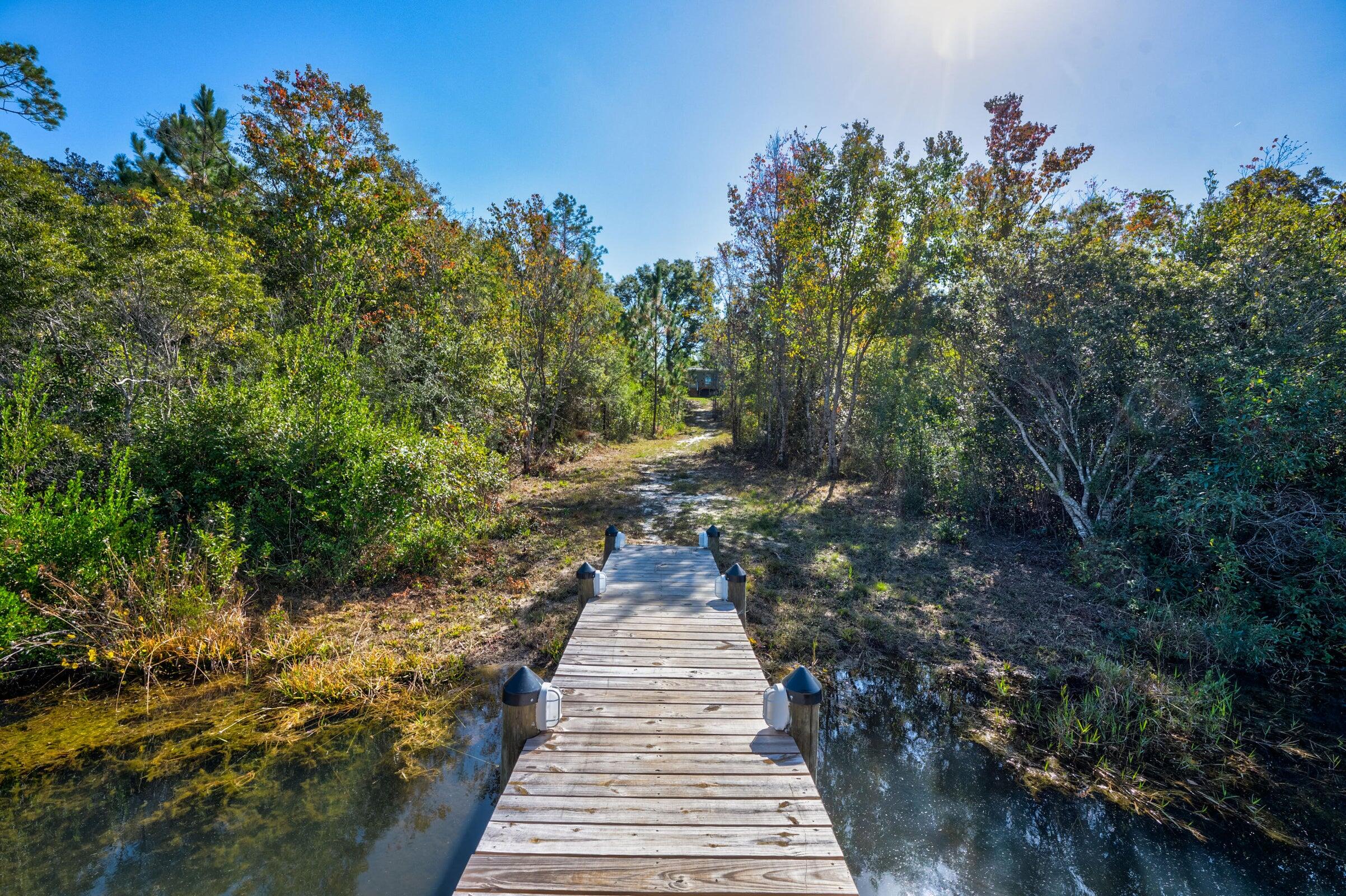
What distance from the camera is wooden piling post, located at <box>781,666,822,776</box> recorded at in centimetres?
282

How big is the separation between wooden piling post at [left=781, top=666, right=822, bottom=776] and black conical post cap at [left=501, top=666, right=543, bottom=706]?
4.81 ft

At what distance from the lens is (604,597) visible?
5102 mm

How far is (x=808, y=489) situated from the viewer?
485 inches

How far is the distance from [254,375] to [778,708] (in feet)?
30.7

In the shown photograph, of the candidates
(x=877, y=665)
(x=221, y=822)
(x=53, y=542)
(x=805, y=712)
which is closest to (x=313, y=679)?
(x=221, y=822)

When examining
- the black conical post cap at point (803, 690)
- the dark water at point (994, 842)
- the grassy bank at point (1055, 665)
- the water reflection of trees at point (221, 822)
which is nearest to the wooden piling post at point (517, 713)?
the water reflection of trees at point (221, 822)

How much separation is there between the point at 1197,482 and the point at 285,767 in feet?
29.6

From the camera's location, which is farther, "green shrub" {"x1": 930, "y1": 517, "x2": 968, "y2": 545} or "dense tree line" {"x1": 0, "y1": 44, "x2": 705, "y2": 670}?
"green shrub" {"x1": 930, "y1": 517, "x2": 968, "y2": 545}

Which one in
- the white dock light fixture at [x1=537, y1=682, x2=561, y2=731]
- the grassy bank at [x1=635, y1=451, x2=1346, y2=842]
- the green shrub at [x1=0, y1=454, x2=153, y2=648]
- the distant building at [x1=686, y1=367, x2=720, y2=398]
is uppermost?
the distant building at [x1=686, y1=367, x2=720, y2=398]

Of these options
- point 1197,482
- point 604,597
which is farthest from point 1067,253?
point 604,597

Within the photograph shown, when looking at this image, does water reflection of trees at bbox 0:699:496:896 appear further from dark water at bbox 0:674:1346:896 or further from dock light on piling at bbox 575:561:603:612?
dock light on piling at bbox 575:561:603:612

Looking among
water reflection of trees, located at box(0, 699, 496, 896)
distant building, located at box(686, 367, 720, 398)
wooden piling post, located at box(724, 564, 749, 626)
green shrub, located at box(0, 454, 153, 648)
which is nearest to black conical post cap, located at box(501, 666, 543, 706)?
water reflection of trees, located at box(0, 699, 496, 896)

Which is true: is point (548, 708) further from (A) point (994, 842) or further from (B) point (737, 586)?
(A) point (994, 842)

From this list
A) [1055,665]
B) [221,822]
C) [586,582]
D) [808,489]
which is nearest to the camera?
[221,822]
